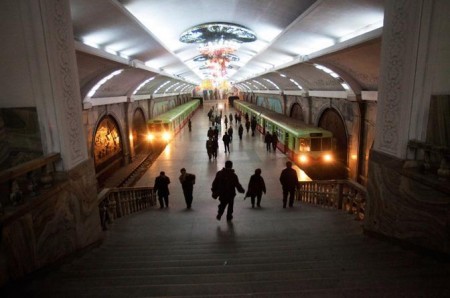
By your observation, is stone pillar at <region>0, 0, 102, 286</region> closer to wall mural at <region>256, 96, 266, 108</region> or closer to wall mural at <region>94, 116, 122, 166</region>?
wall mural at <region>94, 116, 122, 166</region>

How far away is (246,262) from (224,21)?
10908 millimetres

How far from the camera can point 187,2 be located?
9.03 meters

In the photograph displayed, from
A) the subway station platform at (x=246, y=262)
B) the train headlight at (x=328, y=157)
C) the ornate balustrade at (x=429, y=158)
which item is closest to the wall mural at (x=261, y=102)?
the train headlight at (x=328, y=157)

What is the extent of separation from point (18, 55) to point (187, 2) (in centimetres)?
690

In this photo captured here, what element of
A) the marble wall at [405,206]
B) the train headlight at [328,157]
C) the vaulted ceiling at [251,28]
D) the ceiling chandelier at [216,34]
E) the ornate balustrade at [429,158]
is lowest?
the train headlight at [328,157]

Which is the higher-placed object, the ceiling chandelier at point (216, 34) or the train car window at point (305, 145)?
the ceiling chandelier at point (216, 34)

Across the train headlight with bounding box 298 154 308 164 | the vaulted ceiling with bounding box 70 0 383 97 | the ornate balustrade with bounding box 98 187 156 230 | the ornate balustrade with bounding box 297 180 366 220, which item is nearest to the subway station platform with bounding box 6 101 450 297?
the ornate balustrade with bounding box 98 187 156 230

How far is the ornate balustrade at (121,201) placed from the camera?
5.20m

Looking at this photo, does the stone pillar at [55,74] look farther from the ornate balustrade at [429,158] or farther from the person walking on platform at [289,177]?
the ornate balustrade at [429,158]

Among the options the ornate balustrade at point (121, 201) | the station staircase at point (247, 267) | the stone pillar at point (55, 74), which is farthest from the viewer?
the ornate balustrade at point (121, 201)

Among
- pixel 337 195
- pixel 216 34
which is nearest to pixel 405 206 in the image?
pixel 337 195

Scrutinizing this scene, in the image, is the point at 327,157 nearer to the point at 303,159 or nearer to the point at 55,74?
the point at 303,159

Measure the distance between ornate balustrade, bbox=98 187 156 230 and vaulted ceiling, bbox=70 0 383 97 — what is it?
3.20 meters

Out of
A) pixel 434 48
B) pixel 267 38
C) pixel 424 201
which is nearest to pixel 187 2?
pixel 267 38
